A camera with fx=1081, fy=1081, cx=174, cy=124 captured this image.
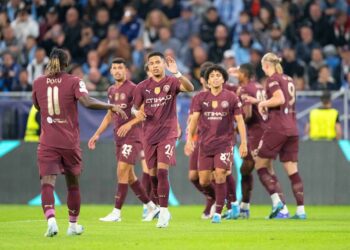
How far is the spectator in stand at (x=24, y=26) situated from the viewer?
27.8 m

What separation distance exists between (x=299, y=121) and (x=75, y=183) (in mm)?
10124

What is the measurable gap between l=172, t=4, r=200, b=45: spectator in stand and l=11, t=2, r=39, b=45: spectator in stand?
3636 mm

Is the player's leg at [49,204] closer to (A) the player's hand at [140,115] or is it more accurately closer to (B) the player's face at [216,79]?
(A) the player's hand at [140,115]

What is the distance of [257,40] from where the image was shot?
2638 centimetres

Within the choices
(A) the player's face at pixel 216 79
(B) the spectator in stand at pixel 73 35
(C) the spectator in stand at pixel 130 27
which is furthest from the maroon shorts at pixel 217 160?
(B) the spectator in stand at pixel 73 35

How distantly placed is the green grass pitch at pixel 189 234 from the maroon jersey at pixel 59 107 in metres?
1.21

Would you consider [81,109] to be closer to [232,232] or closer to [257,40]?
[257,40]

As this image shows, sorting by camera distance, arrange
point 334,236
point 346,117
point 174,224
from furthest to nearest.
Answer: point 346,117, point 174,224, point 334,236

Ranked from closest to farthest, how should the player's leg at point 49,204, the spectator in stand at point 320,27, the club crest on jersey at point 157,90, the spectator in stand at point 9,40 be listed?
the player's leg at point 49,204 → the club crest on jersey at point 157,90 → the spectator in stand at point 320,27 → the spectator in stand at point 9,40

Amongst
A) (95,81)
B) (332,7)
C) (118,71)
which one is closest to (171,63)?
(118,71)

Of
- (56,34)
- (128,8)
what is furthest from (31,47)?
(128,8)

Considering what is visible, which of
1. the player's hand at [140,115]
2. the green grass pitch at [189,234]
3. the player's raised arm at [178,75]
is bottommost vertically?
the green grass pitch at [189,234]

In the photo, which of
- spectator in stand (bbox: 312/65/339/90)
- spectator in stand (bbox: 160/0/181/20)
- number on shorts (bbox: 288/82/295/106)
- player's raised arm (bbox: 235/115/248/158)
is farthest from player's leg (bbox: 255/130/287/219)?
spectator in stand (bbox: 160/0/181/20)

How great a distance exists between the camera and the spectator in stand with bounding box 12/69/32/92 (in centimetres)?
2502
